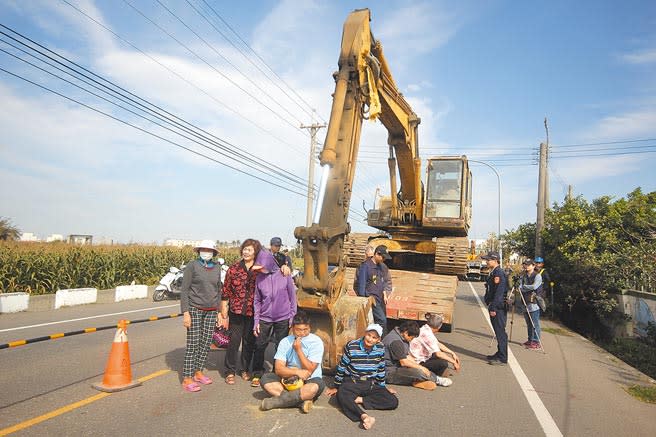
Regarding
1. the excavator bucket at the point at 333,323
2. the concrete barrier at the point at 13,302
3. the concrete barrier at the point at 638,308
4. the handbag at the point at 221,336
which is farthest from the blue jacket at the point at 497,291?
the concrete barrier at the point at 13,302

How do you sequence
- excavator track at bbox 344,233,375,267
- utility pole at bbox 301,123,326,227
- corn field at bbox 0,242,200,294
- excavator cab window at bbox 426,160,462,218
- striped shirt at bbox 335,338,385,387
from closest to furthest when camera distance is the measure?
striped shirt at bbox 335,338,385,387, excavator track at bbox 344,233,375,267, excavator cab window at bbox 426,160,462,218, corn field at bbox 0,242,200,294, utility pole at bbox 301,123,326,227

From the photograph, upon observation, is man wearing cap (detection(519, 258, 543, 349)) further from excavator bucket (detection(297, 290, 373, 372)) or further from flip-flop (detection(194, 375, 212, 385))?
flip-flop (detection(194, 375, 212, 385))

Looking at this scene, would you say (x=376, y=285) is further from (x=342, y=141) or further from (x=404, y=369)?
(x=342, y=141)

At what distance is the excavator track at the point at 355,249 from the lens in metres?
12.0

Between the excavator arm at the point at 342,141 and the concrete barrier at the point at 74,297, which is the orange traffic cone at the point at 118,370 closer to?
the excavator arm at the point at 342,141

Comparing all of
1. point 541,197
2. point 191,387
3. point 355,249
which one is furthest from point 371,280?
point 541,197

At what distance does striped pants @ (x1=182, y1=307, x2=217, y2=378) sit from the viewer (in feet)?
18.3

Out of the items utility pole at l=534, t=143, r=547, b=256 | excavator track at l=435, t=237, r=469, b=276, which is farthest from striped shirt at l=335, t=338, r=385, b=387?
utility pole at l=534, t=143, r=547, b=256

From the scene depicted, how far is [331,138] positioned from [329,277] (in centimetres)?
197

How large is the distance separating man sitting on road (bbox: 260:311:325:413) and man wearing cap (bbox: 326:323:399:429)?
29 centimetres

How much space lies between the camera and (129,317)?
11.1m

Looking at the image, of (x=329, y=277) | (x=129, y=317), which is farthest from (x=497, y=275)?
(x=129, y=317)

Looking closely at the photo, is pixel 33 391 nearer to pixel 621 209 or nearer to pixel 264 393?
pixel 264 393

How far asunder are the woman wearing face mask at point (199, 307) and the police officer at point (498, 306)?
4455 mm
